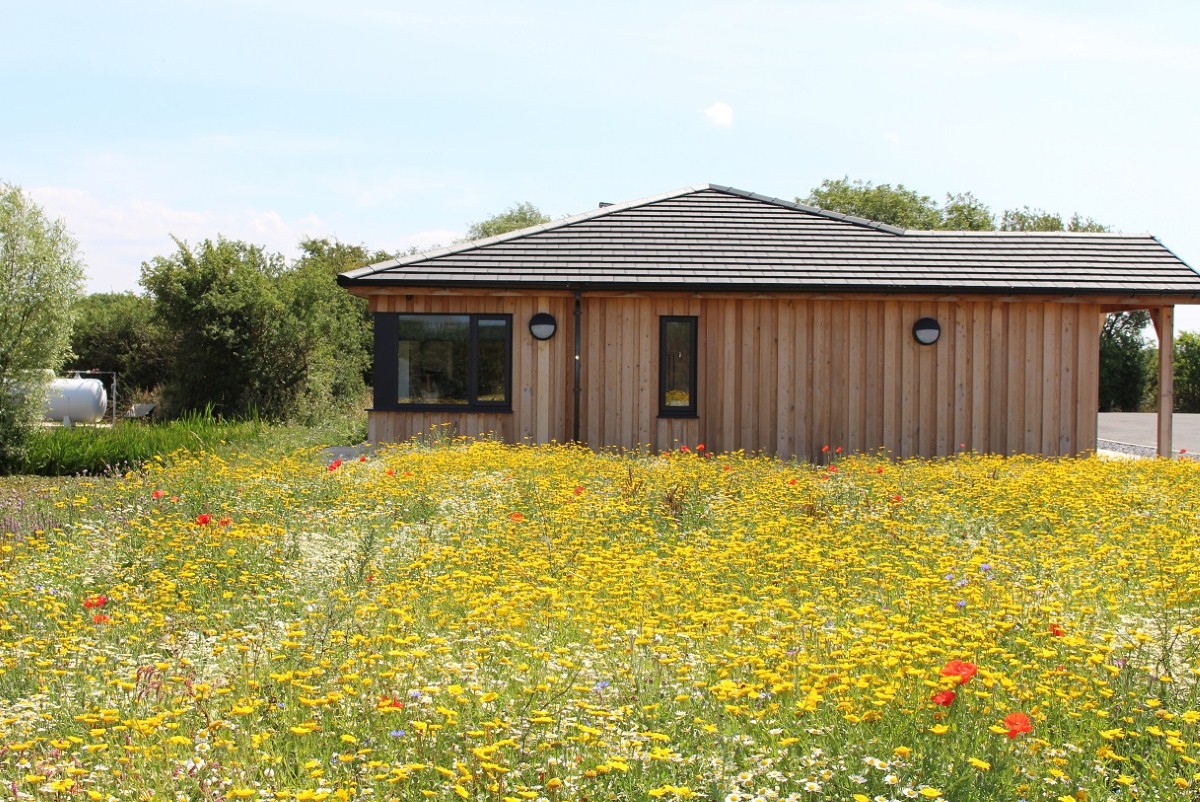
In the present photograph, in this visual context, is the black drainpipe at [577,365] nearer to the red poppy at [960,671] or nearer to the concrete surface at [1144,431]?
the concrete surface at [1144,431]

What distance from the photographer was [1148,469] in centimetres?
1145

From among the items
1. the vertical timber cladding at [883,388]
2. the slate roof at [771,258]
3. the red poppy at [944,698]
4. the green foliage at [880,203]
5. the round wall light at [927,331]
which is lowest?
the red poppy at [944,698]

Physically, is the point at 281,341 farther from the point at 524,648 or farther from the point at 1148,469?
the point at 524,648

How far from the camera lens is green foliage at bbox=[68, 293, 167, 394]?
2884 cm

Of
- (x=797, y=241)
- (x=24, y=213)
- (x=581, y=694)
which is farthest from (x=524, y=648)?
(x=24, y=213)

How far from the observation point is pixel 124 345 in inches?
1153

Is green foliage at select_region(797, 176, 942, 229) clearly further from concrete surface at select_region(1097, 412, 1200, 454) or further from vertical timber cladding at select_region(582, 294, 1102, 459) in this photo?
vertical timber cladding at select_region(582, 294, 1102, 459)

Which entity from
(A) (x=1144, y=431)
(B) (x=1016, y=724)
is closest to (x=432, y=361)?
(B) (x=1016, y=724)

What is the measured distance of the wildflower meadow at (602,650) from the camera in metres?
3.58

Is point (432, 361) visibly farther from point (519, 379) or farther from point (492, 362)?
point (519, 379)

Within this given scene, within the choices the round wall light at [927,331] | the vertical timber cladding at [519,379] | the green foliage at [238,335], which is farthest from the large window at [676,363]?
the green foliage at [238,335]

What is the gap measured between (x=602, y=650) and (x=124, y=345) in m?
27.7

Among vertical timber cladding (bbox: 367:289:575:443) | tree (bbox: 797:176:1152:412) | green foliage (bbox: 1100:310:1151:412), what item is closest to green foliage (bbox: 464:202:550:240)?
tree (bbox: 797:176:1152:412)

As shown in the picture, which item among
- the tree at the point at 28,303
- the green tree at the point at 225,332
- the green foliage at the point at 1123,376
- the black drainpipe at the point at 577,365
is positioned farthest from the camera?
the green foliage at the point at 1123,376
